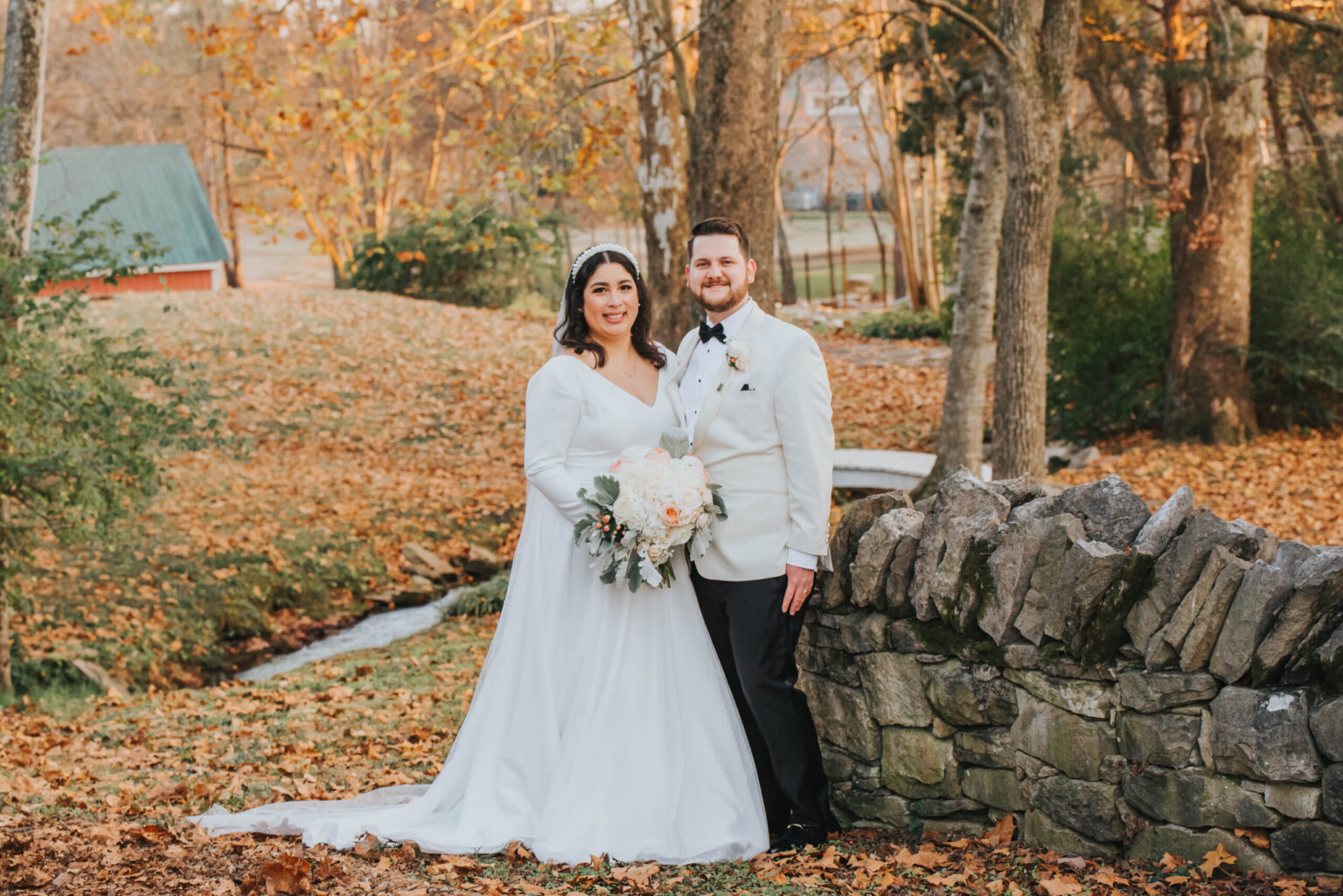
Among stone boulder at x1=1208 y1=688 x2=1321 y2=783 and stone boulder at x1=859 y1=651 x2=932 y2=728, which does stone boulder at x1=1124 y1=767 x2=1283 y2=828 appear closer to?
stone boulder at x1=1208 y1=688 x2=1321 y2=783

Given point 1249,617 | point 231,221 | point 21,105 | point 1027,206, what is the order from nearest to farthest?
point 1249,617
point 21,105
point 1027,206
point 231,221

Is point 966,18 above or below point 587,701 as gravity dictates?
above

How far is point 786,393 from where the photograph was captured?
4.04 m

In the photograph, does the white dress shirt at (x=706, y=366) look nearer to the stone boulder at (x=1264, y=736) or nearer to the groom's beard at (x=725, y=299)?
the groom's beard at (x=725, y=299)

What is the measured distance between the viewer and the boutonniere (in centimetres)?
405

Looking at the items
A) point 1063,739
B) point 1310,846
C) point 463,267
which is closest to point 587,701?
point 1063,739

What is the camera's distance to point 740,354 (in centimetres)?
405

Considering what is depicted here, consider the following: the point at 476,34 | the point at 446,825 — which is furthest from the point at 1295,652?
the point at 476,34

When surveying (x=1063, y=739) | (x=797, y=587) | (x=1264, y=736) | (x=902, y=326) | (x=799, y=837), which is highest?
(x=902, y=326)

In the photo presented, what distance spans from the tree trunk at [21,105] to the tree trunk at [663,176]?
14.2 feet

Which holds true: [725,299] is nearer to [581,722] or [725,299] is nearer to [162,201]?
[581,722]

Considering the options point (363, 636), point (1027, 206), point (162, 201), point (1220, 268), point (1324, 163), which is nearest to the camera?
point (1027, 206)

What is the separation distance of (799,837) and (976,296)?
647cm

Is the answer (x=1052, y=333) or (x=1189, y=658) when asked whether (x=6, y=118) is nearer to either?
(x=1189, y=658)
